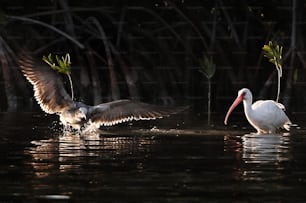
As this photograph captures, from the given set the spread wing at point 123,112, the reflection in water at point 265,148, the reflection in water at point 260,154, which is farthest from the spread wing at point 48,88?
the reflection in water at point 265,148

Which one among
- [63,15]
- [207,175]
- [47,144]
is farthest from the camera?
[63,15]

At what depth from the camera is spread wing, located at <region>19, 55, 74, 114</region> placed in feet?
40.9

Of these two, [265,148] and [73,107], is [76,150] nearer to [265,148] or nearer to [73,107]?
[265,148]

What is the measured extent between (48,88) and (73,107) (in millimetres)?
334

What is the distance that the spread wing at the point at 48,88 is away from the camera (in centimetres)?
1246

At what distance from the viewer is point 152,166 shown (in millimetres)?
9055

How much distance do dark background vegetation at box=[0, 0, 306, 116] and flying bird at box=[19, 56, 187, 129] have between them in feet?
14.6

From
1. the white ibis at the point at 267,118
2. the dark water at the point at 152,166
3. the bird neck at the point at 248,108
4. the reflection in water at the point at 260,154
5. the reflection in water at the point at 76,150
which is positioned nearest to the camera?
the dark water at the point at 152,166

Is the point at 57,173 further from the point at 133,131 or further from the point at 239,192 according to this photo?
the point at 133,131

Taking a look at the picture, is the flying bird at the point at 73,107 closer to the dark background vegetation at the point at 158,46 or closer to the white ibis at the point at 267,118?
the white ibis at the point at 267,118

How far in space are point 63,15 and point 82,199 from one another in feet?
41.8

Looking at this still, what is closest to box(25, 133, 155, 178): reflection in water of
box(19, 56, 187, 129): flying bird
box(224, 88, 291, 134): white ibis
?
box(19, 56, 187, 129): flying bird

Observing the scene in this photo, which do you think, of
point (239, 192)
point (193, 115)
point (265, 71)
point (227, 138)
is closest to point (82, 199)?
point (239, 192)

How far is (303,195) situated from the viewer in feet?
24.7
